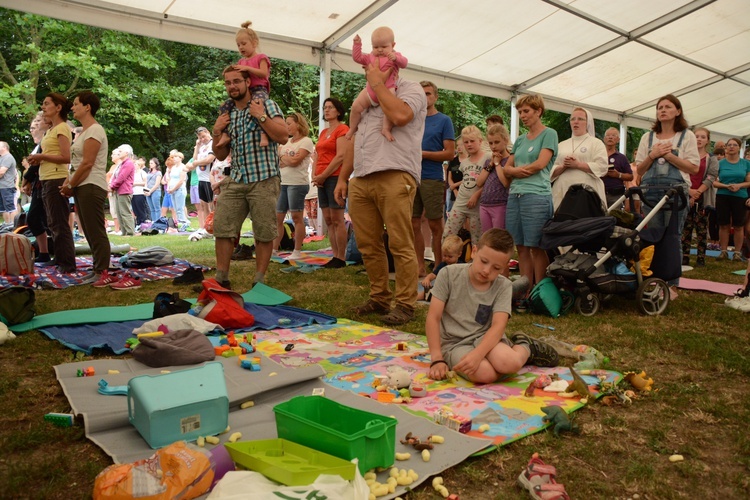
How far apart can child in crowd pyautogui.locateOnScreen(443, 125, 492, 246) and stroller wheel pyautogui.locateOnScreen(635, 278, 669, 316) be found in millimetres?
1815

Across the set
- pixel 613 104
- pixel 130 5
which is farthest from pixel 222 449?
pixel 613 104

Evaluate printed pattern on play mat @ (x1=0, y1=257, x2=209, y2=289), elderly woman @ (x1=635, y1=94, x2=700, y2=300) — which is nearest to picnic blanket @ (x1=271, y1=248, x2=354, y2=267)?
printed pattern on play mat @ (x1=0, y1=257, x2=209, y2=289)

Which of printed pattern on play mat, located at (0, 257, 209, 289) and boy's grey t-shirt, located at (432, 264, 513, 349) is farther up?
boy's grey t-shirt, located at (432, 264, 513, 349)

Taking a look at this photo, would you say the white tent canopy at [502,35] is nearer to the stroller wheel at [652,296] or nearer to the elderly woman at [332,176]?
the elderly woman at [332,176]

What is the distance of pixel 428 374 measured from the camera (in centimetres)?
318

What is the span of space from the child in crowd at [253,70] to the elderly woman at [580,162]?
106 inches

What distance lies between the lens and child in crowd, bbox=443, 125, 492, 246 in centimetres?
606

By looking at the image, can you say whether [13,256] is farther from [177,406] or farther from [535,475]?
[535,475]

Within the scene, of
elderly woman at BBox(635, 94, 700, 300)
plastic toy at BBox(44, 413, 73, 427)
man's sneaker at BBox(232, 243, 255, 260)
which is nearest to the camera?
plastic toy at BBox(44, 413, 73, 427)

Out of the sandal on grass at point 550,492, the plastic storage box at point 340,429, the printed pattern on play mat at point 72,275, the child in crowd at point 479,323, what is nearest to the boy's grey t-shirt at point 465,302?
the child in crowd at point 479,323

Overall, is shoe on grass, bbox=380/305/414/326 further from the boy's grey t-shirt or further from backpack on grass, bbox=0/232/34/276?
backpack on grass, bbox=0/232/34/276

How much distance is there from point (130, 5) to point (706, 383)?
24.7 feet

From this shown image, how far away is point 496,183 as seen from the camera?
18.3 feet

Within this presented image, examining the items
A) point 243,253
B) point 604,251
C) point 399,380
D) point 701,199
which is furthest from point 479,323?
point 701,199
